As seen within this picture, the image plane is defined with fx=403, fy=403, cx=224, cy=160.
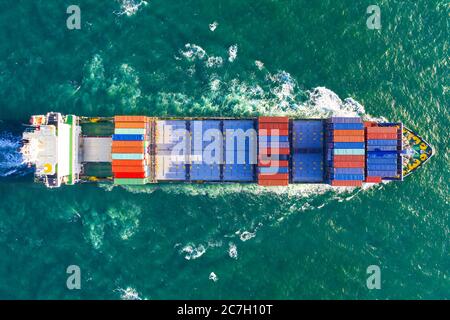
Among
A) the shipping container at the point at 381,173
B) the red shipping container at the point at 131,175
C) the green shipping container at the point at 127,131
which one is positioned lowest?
the red shipping container at the point at 131,175

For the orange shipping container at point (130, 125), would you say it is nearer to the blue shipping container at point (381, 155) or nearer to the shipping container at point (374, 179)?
the blue shipping container at point (381, 155)

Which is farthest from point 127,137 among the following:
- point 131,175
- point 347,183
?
point 347,183

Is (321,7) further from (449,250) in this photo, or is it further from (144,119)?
(449,250)

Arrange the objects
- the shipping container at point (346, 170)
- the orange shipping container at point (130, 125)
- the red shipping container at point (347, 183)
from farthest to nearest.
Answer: the orange shipping container at point (130, 125) < the red shipping container at point (347, 183) < the shipping container at point (346, 170)

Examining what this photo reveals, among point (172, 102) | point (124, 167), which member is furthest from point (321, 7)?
point (124, 167)

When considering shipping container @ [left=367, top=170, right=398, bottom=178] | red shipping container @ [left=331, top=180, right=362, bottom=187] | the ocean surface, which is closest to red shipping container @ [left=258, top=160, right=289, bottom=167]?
the ocean surface

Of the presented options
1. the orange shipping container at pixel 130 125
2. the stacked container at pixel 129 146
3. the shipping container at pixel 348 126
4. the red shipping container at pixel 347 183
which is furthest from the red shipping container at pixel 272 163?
the orange shipping container at pixel 130 125
